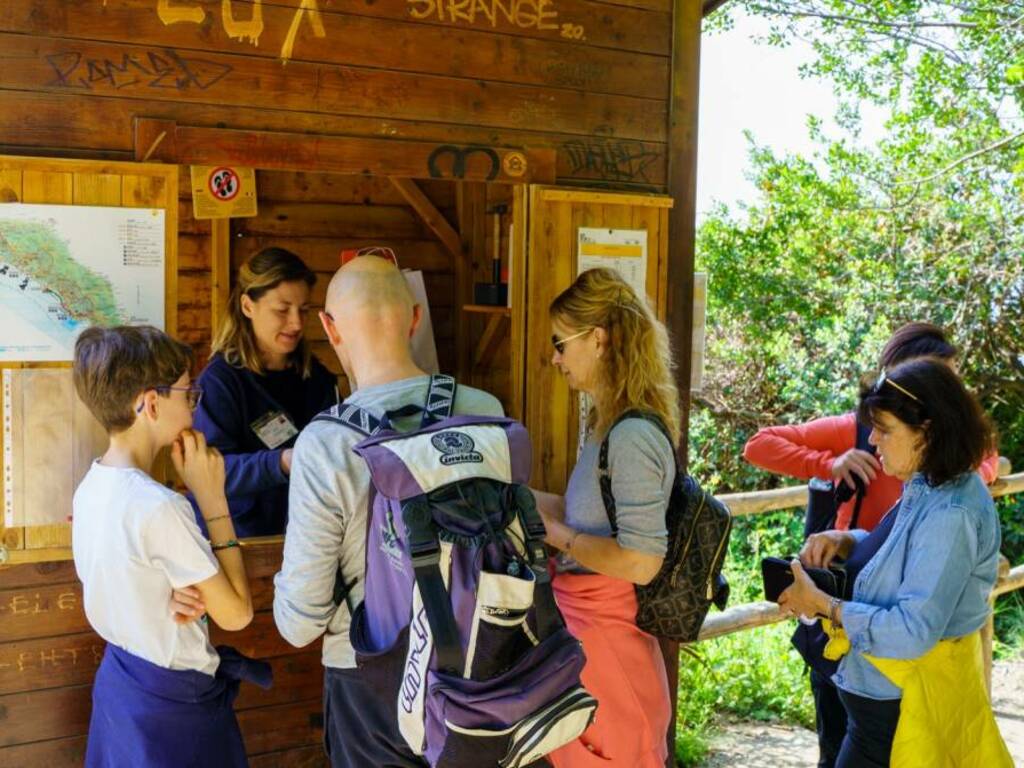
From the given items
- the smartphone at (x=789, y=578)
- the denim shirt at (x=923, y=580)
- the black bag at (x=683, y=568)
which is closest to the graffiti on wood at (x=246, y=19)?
the black bag at (x=683, y=568)

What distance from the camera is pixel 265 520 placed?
357 cm

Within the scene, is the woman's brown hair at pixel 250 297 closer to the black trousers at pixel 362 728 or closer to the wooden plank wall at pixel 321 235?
the wooden plank wall at pixel 321 235

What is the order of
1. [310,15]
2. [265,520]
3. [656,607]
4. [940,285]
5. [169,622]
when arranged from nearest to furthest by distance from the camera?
[169,622]
[656,607]
[310,15]
[265,520]
[940,285]

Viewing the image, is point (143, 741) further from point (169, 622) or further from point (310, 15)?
point (310, 15)

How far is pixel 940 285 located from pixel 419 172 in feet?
24.5

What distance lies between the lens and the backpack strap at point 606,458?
2992 mm

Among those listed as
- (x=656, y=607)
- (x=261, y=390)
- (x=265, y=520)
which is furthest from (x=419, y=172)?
(x=656, y=607)

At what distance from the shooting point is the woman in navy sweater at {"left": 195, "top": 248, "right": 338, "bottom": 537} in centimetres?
348

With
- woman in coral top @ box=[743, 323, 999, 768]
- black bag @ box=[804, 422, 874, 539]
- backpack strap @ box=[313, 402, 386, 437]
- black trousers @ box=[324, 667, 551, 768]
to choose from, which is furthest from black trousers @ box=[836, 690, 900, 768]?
backpack strap @ box=[313, 402, 386, 437]

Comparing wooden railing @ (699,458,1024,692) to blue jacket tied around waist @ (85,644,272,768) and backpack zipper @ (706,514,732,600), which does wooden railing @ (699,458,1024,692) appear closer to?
backpack zipper @ (706,514,732,600)

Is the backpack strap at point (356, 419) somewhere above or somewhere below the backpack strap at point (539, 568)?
above

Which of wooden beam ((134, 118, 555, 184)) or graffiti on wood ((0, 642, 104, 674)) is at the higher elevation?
wooden beam ((134, 118, 555, 184))

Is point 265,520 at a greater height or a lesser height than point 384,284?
lesser

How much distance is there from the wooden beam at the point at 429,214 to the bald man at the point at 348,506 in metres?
2.25
